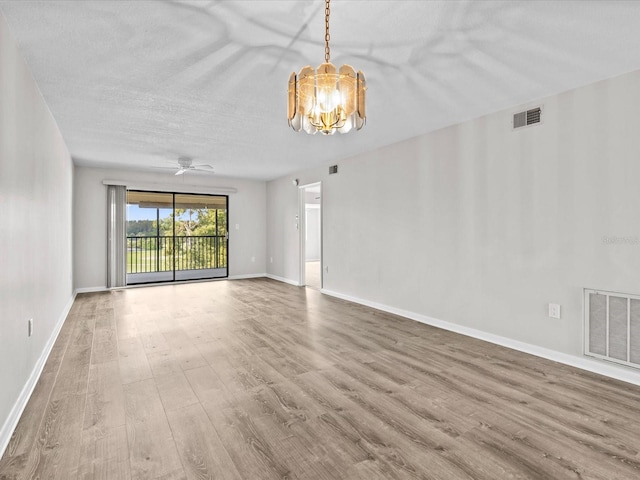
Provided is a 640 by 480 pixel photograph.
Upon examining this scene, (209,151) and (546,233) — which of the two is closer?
(546,233)

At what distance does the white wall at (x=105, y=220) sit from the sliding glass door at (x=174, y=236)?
31 cm

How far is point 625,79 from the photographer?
8.67 ft

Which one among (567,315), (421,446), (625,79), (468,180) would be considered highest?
(625,79)

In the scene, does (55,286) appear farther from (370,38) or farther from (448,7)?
(448,7)

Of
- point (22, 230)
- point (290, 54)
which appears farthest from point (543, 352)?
point (22, 230)

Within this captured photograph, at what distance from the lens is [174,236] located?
7.86 metres

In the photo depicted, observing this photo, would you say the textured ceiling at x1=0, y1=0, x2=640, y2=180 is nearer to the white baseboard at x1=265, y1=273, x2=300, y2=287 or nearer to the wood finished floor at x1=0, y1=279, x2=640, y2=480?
the wood finished floor at x1=0, y1=279, x2=640, y2=480

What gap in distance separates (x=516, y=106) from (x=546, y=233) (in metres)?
1.25

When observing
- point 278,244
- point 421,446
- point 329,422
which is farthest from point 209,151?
point 421,446

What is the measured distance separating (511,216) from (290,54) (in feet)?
8.26

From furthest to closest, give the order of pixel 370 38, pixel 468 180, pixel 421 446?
pixel 468 180, pixel 370 38, pixel 421 446

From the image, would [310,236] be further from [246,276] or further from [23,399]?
[23,399]

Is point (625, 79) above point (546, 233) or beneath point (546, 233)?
above

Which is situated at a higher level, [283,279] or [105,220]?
[105,220]
